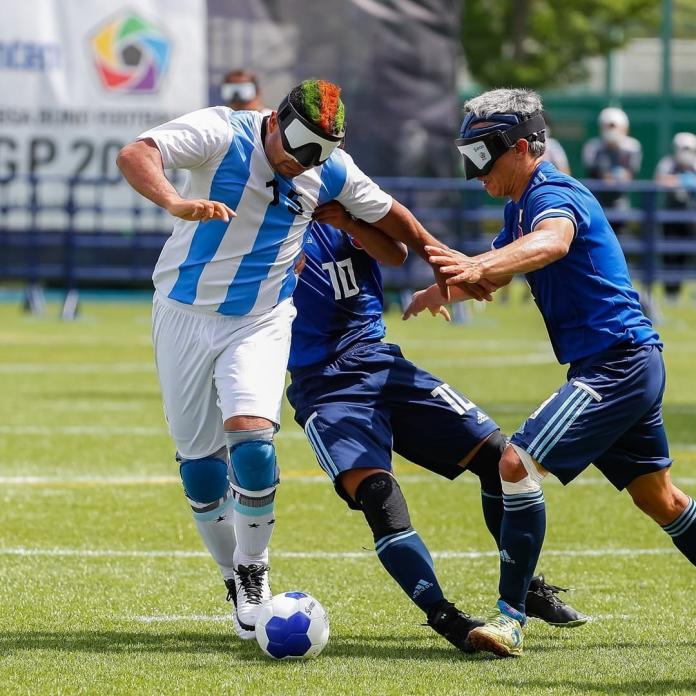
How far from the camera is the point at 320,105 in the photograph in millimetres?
5836

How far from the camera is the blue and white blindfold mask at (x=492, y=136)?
593cm

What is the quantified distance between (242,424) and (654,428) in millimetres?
1532

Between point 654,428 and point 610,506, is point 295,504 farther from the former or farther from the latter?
point 654,428

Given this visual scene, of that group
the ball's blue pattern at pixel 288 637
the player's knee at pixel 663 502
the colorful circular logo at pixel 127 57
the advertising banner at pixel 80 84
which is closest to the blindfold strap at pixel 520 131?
the player's knee at pixel 663 502

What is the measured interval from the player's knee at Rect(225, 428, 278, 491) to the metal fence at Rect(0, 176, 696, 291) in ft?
49.3

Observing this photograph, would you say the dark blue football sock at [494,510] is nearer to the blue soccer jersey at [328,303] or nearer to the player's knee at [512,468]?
the player's knee at [512,468]

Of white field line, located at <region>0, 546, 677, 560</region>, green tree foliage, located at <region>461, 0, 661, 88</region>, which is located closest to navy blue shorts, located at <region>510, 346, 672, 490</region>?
white field line, located at <region>0, 546, 677, 560</region>

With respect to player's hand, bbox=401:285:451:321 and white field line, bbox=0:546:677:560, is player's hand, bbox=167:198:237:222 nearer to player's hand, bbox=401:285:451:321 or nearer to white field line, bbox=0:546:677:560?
player's hand, bbox=401:285:451:321

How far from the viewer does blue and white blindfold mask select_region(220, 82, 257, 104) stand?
11.1 metres

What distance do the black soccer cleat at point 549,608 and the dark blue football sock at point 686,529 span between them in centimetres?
49

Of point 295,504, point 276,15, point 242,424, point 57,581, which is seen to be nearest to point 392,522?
point 242,424

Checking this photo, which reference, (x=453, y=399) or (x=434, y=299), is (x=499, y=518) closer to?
(x=453, y=399)

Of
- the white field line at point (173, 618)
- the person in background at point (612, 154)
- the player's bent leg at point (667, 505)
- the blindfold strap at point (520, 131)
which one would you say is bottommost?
the person in background at point (612, 154)

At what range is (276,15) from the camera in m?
21.8
